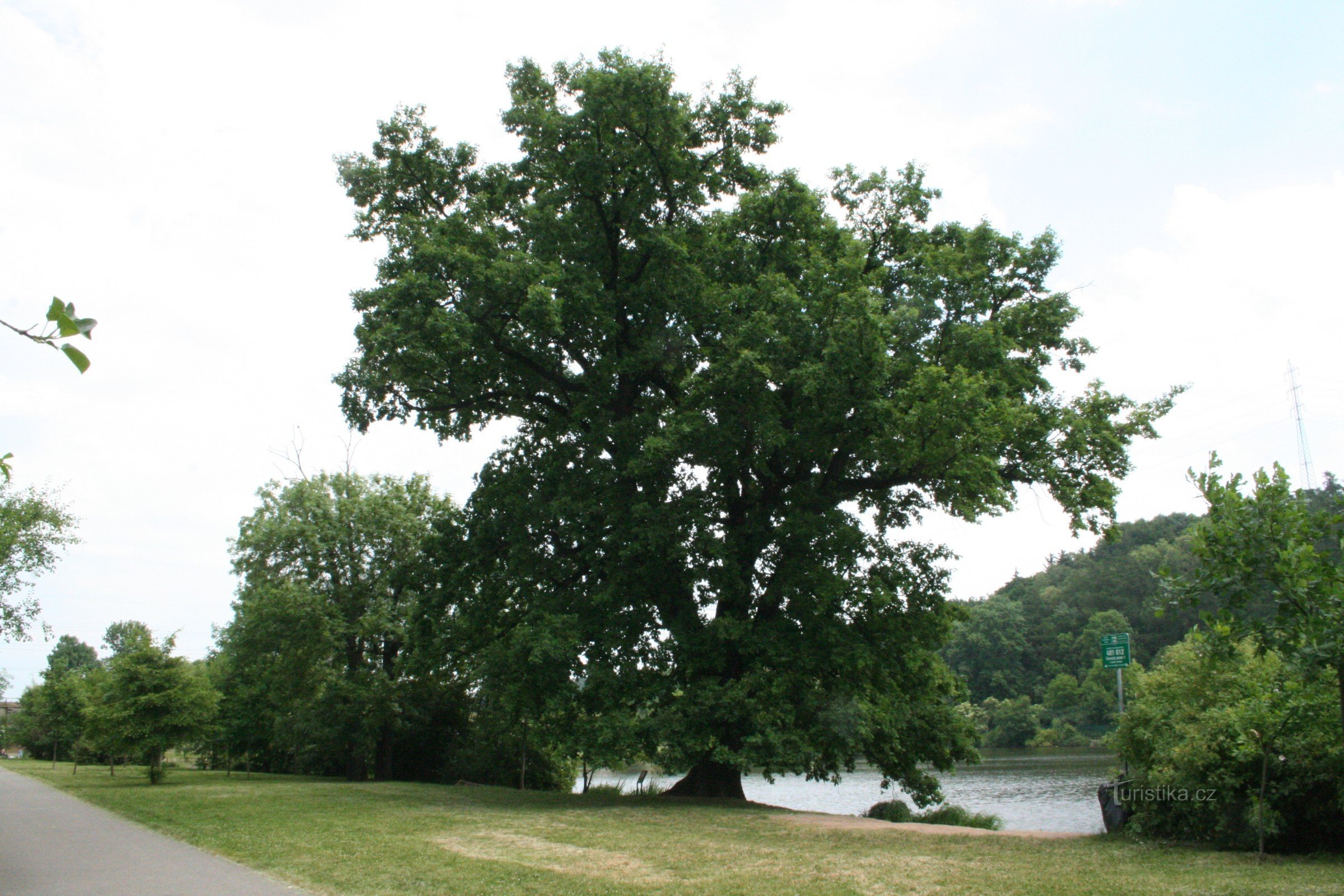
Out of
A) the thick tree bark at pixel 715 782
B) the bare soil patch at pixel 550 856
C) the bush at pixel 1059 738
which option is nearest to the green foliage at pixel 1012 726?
the bush at pixel 1059 738

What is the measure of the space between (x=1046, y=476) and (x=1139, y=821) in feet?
25.4

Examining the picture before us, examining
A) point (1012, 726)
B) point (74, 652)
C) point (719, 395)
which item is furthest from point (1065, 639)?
point (74, 652)

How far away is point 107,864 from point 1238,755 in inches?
490

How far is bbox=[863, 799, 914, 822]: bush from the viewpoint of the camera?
58.1 feet

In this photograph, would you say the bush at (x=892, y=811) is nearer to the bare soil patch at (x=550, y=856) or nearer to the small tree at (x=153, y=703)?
the bare soil patch at (x=550, y=856)

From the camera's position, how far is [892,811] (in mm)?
18000

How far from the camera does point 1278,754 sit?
30.8ft

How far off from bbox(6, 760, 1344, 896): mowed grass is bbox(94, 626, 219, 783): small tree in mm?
9216

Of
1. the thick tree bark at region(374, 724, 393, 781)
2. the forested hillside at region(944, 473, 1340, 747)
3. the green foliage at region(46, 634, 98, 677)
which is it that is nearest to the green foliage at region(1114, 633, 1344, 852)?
the thick tree bark at region(374, 724, 393, 781)

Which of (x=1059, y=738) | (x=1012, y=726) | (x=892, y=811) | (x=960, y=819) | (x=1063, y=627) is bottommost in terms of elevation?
(x=1059, y=738)

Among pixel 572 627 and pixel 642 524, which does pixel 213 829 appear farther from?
pixel 642 524

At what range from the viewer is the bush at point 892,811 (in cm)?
1772

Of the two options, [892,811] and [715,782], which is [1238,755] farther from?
[715,782]

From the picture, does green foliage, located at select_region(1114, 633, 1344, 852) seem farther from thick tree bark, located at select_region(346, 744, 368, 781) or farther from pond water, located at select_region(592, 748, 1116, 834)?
thick tree bark, located at select_region(346, 744, 368, 781)
